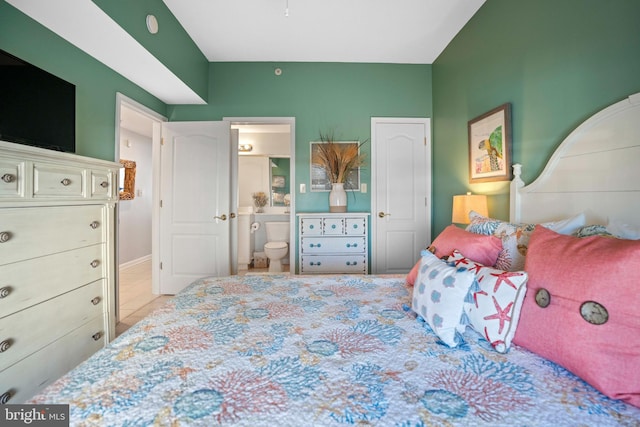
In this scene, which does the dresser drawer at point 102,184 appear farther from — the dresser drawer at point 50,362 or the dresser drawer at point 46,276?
the dresser drawer at point 50,362

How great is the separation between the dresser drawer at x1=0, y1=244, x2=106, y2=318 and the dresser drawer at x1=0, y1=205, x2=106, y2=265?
0.04m

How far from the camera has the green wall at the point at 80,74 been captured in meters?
1.58

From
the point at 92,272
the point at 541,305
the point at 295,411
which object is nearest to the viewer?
the point at 295,411

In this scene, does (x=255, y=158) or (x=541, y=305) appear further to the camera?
(x=255, y=158)

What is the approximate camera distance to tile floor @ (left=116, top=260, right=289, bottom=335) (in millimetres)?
2528

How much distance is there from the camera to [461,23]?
8.10ft

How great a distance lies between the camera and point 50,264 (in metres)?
1.38

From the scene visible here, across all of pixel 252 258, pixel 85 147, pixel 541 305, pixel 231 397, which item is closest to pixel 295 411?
pixel 231 397

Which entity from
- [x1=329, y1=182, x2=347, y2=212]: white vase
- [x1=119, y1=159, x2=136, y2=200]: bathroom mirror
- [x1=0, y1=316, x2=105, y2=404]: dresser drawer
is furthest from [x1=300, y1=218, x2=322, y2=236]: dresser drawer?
[x1=119, y1=159, x2=136, y2=200]: bathroom mirror

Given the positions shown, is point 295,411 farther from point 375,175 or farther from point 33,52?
point 375,175

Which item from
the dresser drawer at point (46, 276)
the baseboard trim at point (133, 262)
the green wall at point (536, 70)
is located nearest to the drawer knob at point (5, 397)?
the dresser drawer at point (46, 276)

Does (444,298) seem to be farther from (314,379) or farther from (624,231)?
(624,231)

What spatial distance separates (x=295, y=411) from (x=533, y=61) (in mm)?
2316

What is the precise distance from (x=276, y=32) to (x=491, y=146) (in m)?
Result: 2.23
